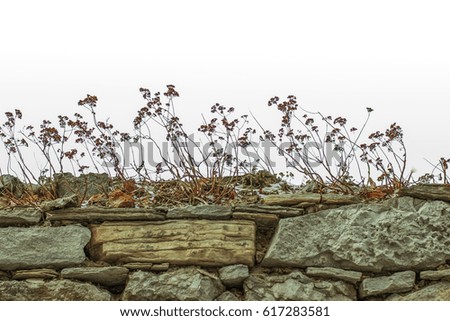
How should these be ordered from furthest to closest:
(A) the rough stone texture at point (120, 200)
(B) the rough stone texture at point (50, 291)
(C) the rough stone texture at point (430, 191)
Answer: (A) the rough stone texture at point (120, 200) < (C) the rough stone texture at point (430, 191) < (B) the rough stone texture at point (50, 291)

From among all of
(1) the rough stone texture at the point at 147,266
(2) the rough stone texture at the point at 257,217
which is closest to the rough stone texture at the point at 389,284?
(2) the rough stone texture at the point at 257,217

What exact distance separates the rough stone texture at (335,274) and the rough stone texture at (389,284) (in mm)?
63

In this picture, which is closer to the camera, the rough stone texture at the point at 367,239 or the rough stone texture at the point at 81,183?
the rough stone texture at the point at 367,239

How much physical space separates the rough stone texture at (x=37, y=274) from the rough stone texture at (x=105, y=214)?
35 centimetres

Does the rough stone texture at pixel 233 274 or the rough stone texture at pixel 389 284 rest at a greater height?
the rough stone texture at pixel 233 274

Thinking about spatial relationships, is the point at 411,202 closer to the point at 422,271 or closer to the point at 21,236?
the point at 422,271

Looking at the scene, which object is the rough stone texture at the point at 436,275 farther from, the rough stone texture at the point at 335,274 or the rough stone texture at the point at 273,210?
the rough stone texture at the point at 273,210

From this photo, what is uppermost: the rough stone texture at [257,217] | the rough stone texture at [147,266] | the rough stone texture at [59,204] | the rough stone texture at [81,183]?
the rough stone texture at [81,183]

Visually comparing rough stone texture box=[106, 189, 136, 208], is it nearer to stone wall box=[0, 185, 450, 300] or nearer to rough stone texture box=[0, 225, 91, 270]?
stone wall box=[0, 185, 450, 300]

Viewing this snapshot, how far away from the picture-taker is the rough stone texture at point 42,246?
12.5 ft

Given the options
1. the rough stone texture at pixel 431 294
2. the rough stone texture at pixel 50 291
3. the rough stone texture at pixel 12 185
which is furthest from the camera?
the rough stone texture at pixel 12 185

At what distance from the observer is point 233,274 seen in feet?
12.2

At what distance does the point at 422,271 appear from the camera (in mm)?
3688

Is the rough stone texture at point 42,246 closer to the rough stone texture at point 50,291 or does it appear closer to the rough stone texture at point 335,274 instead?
the rough stone texture at point 50,291
